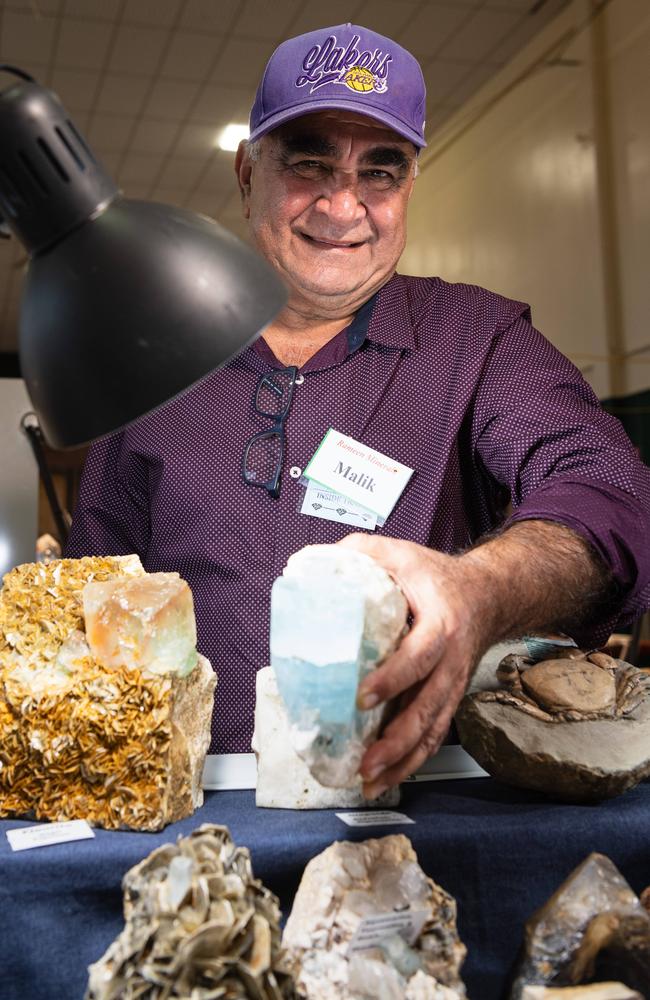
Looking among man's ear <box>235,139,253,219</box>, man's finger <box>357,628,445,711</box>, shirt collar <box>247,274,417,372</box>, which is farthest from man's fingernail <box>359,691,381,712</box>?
man's ear <box>235,139,253,219</box>

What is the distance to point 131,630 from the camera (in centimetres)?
115

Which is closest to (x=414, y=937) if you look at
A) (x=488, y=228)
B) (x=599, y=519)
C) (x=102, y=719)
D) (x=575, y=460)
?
(x=102, y=719)

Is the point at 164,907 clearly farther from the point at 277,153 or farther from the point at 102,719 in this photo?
the point at 277,153

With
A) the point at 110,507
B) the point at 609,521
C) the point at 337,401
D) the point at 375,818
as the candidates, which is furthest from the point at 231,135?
the point at 375,818

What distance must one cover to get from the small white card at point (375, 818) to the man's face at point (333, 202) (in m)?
0.88

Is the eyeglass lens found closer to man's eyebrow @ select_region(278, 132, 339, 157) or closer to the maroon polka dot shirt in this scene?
the maroon polka dot shirt

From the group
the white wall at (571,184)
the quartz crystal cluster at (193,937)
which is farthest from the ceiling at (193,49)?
the quartz crystal cluster at (193,937)

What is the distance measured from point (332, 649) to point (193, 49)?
16.7 feet

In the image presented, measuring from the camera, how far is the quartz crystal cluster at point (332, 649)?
876 mm

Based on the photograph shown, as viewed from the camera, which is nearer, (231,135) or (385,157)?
(385,157)

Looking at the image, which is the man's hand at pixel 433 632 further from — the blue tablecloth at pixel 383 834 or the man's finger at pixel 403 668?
the blue tablecloth at pixel 383 834

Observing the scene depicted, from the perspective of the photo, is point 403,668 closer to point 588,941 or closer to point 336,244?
point 588,941

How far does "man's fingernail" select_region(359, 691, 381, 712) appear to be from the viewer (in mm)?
865

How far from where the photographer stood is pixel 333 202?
62.9 inches
